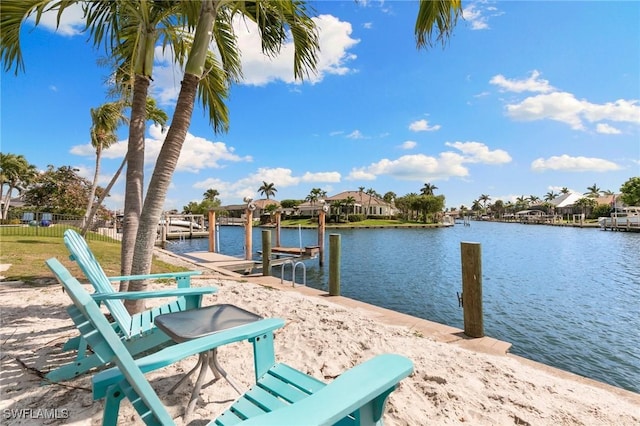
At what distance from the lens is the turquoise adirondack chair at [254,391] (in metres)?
0.98

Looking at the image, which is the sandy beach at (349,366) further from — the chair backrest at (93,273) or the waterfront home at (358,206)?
the waterfront home at (358,206)

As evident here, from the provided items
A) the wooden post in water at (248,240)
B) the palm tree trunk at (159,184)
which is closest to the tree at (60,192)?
the wooden post in water at (248,240)

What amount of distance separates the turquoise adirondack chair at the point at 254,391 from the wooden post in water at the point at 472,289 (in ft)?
12.3

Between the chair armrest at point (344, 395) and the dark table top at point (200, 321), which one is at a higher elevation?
the chair armrest at point (344, 395)

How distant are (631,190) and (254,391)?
243 feet

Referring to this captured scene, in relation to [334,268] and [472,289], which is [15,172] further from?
[472,289]

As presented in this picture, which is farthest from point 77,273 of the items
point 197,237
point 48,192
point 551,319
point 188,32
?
point 48,192

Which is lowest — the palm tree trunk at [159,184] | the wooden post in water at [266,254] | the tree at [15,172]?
the wooden post in water at [266,254]

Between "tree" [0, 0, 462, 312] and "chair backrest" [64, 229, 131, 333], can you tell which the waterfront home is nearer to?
"tree" [0, 0, 462, 312]

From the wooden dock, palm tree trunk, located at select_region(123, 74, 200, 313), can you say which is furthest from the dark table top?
the wooden dock

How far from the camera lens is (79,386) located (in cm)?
252

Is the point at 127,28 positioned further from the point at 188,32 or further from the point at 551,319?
the point at 551,319

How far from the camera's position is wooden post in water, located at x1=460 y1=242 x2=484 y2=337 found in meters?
4.66

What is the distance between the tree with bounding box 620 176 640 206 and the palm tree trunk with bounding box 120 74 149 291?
2856 inches
